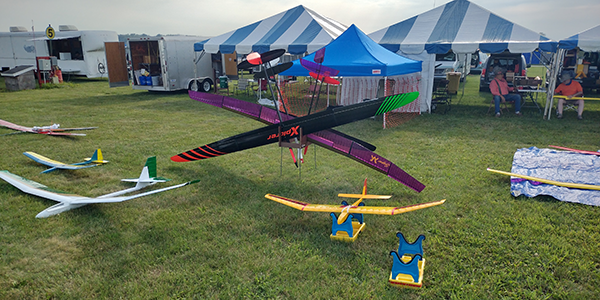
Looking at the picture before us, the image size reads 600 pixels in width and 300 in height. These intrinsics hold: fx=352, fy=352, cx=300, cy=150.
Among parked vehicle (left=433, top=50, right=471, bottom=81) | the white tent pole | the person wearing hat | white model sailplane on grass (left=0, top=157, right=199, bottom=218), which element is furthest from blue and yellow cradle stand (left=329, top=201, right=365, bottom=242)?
parked vehicle (left=433, top=50, right=471, bottom=81)

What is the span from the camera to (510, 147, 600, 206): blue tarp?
4.69 meters

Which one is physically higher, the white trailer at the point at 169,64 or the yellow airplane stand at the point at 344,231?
the white trailer at the point at 169,64

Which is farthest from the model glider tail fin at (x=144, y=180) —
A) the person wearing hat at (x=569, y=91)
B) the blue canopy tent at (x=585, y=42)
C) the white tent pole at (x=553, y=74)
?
the person wearing hat at (x=569, y=91)

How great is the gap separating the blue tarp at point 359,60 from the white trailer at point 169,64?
7.18 meters

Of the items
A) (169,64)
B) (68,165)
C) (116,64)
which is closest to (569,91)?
(68,165)

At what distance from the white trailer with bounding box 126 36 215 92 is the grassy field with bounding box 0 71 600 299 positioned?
28.0ft

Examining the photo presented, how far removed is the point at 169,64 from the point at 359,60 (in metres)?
9.47

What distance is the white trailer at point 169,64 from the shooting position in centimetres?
1498

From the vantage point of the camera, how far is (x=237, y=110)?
5434 millimetres

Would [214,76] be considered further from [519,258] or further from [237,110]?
[519,258]

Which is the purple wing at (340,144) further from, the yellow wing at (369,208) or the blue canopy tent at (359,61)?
the blue canopy tent at (359,61)

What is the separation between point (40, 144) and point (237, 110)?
16.1 ft

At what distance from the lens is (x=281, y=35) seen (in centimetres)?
1311

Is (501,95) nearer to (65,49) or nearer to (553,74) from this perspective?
(553,74)
